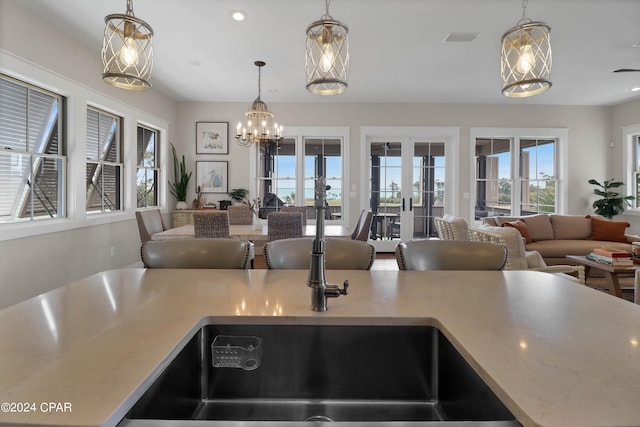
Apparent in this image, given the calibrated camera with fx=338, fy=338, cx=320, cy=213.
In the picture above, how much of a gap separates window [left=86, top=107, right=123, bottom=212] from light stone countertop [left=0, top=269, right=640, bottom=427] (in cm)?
353

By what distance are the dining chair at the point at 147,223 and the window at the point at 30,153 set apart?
0.90 metres

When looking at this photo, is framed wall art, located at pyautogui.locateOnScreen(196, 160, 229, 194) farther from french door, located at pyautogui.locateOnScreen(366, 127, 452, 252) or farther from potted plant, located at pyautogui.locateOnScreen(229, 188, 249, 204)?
french door, located at pyautogui.locateOnScreen(366, 127, 452, 252)

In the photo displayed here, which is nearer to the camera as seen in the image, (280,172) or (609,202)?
(609,202)

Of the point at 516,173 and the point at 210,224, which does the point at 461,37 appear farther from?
the point at 516,173

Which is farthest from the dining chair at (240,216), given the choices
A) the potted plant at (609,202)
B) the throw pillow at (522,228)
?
the potted plant at (609,202)

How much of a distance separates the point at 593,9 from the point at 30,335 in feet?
14.6

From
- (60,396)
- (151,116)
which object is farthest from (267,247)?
(151,116)

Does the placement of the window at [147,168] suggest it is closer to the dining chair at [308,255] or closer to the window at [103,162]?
the window at [103,162]

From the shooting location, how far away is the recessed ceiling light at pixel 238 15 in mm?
3129

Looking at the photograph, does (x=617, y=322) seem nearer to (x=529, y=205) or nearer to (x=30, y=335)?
(x=30, y=335)

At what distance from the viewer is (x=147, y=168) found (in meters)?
5.45

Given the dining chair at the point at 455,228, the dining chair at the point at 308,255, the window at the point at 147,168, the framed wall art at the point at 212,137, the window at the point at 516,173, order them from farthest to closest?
the window at the point at 516,173 → the framed wall art at the point at 212,137 → the window at the point at 147,168 → the dining chair at the point at 455,228 → the dining chair at the point at 308,255

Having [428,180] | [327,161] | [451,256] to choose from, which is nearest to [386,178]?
[428,180]

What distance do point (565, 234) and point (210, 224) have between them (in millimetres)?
5088
